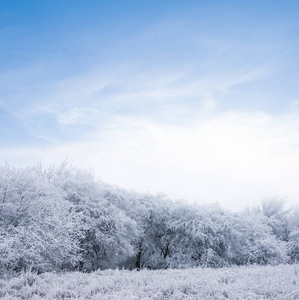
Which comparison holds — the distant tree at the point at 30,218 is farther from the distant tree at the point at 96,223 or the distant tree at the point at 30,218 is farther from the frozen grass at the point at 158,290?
the distant tree at the point at 96,223

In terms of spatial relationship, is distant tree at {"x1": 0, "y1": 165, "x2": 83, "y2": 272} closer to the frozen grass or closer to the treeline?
the treeline

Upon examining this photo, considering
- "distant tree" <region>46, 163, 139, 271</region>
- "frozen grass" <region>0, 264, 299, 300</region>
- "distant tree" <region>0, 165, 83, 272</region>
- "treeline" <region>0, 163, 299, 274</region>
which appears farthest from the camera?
"distant tree" <region>46, 163, 139, 271</region>

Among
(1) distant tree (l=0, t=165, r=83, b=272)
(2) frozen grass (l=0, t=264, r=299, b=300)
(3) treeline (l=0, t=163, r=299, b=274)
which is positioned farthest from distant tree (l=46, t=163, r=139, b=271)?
(2) frozen grass (l=0, t=264, r=299, b=300)

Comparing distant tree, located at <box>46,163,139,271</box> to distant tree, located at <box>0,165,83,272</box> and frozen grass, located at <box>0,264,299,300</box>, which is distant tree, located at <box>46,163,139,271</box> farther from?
frozen grass, located at <box>0,264,299,300</box>

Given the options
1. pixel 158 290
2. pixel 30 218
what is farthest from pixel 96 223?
pixel 158 290

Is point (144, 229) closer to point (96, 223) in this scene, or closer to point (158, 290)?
point (96, 223)

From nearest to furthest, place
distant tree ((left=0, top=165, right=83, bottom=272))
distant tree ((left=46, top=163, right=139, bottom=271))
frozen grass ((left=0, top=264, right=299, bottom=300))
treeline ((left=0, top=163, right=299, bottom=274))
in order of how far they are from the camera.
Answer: frozen grass ((left=0, top=264, right=299, bottom=300)) < distant tree ((left=0, top=165, right=83, bottom=272)) < treeline ((left=0, top=163, right=299, bottom=274)) < distant tree ((left=46, top=163, right=139, bottom=271))

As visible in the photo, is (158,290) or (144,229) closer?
(158,290)

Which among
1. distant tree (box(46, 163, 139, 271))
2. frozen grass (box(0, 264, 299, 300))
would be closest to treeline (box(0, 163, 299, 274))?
distant tree (box(46, 163, 139, 271))

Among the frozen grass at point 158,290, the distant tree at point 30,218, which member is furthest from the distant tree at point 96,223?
the frozen grass at point 158,290

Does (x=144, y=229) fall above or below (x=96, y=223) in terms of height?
below

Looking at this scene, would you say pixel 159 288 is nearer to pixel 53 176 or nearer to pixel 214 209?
pixel 53 176

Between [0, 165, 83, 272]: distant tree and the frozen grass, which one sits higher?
[0, 165, 83, 272]: distant tree

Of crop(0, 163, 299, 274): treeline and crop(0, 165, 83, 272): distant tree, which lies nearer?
crop(0, 165, 83, 272): distant tree
